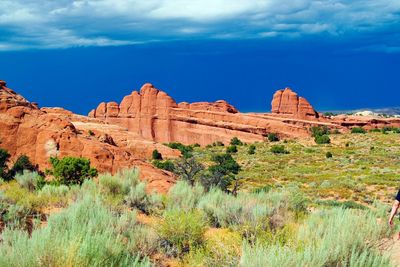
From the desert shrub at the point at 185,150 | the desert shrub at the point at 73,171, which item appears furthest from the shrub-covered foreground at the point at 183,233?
the desert shrub at the point at 185,150

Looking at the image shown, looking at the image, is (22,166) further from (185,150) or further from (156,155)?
(185,150)

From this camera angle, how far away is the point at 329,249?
5.39 metres

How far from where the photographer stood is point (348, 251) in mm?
5762

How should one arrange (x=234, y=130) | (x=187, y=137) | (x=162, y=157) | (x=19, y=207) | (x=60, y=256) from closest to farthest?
(x=60, y=256) < (x=19, y=207) < (x=162, y=157) < (x=234, y=130) < (x=187, y=137)

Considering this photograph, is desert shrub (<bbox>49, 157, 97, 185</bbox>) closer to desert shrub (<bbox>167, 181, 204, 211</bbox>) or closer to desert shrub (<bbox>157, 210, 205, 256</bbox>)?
desert shrub (<bbox>167, 181, 204, 211</bbox>)

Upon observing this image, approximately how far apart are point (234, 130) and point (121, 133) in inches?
1678

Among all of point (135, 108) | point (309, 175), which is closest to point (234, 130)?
point (135, 108)

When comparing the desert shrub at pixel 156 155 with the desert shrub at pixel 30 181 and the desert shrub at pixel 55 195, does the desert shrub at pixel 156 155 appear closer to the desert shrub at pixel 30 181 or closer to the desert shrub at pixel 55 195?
the desert shrub at pixel 30 181

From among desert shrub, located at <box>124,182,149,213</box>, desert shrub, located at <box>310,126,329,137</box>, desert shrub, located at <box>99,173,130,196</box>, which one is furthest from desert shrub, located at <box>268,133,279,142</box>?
desert shrub, located at <box>124,182,149,213</box>

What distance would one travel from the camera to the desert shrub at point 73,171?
16.5 m

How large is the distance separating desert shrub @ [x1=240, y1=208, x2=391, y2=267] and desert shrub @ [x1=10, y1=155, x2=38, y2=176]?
45.2 ft

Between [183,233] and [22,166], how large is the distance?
43.4 feet

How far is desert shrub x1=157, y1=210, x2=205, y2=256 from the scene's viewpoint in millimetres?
7457

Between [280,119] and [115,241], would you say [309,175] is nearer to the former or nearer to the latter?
[115,241]
